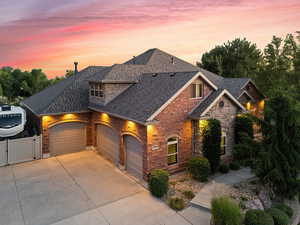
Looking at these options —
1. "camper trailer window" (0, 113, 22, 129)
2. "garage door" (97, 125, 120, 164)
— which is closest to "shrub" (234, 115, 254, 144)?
"garage door" (97, 125, 120, 164)

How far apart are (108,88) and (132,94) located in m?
2.04

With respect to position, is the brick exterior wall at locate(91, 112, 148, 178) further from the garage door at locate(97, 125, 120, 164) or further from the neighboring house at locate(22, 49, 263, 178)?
the garage door at locate(97, 125, 120, 164)

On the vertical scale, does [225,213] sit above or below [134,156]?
below

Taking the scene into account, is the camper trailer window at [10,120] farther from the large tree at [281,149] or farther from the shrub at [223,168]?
the large tree at [281,149]

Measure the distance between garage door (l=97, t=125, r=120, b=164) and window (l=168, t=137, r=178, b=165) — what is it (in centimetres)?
377

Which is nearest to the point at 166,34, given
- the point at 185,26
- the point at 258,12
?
the point at 185,26

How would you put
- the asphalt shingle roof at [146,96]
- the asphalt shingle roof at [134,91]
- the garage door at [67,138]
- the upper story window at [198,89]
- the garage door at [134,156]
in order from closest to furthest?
the asphalt shingle roof at [146,96] → the garage door at [134,156] → the asphalt shingle roof at [134,91] → the upper story window at [198,89] → the garage door at [67,138]

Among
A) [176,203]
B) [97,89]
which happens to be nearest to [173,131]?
[176,203]

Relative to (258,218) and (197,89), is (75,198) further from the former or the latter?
(197,89)

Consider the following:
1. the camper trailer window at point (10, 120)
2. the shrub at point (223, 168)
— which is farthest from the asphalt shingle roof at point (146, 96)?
the camper trailer window at point (10, 120)

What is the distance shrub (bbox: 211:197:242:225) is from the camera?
727 cm

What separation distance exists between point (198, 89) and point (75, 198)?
949 cm

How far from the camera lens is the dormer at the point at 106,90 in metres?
15.6

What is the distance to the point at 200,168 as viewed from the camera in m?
11.4
